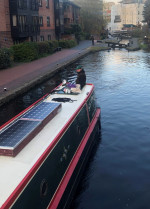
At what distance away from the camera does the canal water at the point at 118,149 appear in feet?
24.2

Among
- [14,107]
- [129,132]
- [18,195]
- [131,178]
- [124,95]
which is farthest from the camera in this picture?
[124,95]

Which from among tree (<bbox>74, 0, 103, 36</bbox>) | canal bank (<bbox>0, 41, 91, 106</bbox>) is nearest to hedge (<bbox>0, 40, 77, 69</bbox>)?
canal bank (<bbox>0, 41, 91, 106</bbox>)

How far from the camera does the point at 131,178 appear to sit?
8.26 m

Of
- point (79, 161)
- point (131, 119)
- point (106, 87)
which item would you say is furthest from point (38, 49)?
point (79, 161)

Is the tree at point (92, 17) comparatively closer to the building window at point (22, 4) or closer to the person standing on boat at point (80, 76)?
the building window at point (22, 4)

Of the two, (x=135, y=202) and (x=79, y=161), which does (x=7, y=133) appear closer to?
(x=79, y=161)

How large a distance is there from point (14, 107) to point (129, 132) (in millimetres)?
7226

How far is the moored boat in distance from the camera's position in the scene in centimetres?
479

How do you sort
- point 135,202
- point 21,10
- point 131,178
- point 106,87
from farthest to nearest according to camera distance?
point 21,10 → point 106,87 → point 131,178 → point 135,202

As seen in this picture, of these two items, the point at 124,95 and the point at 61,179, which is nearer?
the point at 61,179

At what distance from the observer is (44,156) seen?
18.2 ft

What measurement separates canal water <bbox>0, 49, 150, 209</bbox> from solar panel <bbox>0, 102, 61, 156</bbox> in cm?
246

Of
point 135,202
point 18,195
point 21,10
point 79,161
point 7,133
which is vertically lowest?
point 135,202

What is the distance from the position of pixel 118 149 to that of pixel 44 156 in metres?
5.18
